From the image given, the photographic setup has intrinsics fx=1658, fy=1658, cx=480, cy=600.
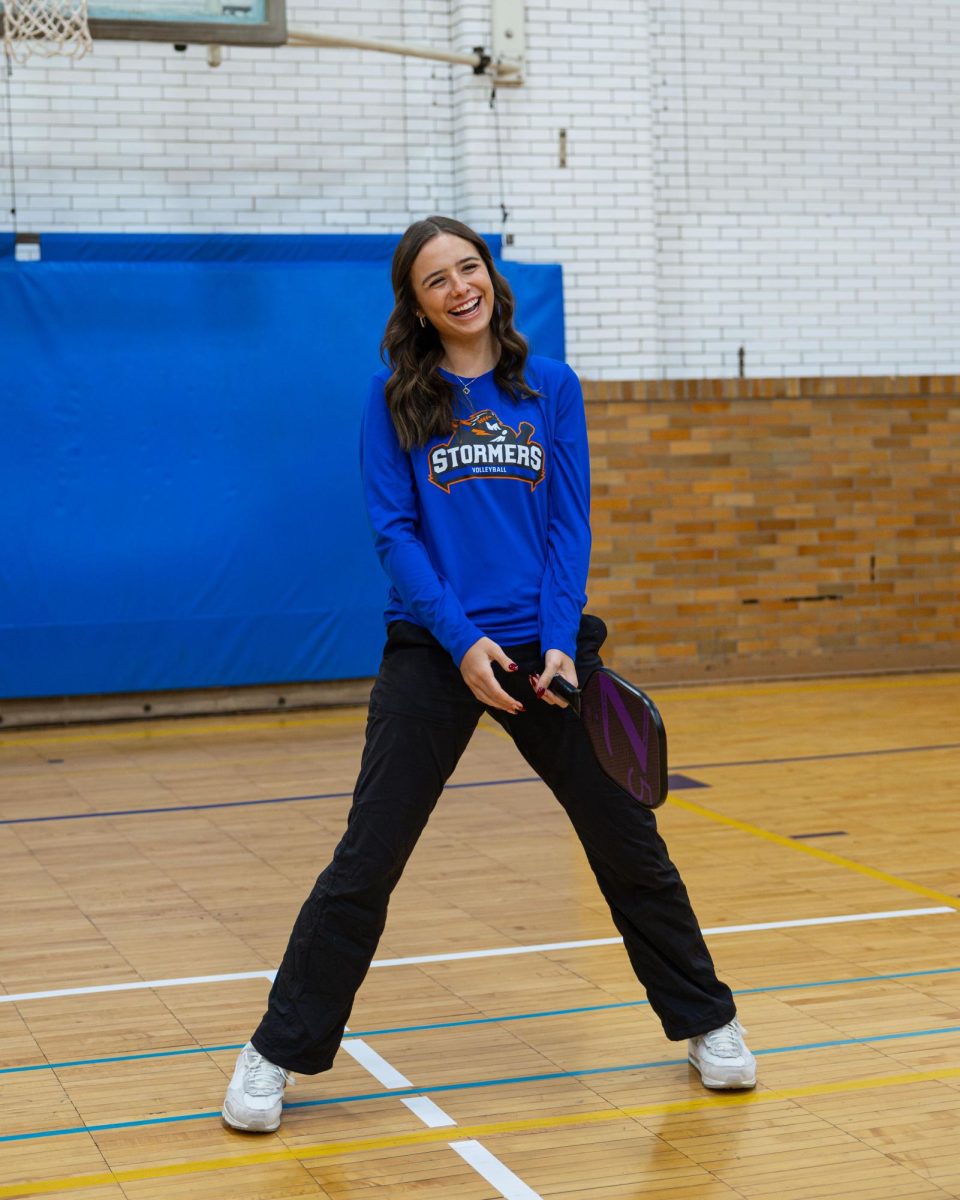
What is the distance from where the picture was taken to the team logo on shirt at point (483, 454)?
3018 mm

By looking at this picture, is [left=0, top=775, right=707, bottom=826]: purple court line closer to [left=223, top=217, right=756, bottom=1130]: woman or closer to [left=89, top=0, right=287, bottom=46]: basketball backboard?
[left=223, top=217, right=756, bottom=1130]: woman

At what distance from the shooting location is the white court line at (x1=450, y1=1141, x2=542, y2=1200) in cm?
272

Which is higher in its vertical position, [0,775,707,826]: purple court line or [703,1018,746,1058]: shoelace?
[703,1018,746,1058]: shoelace

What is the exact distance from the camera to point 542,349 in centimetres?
870

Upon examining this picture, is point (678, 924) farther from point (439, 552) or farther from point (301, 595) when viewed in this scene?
point (301, 595)

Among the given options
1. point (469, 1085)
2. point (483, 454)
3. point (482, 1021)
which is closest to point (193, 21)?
point (483, 454)

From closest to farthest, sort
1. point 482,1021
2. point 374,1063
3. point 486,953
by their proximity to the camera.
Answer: point 374,1063
point 482,1021
point 486,953

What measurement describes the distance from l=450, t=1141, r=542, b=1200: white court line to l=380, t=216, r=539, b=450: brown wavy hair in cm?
125

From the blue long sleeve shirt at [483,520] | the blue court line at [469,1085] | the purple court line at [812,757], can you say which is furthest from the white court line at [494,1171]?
the purple court line at [812,757]

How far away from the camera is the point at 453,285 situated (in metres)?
3.04

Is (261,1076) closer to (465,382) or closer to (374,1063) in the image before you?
(374,1063)

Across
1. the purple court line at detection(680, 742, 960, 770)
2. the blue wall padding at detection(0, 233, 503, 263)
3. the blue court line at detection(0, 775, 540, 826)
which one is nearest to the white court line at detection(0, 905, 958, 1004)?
the blue court line at detection(0, 775, 540, 826)

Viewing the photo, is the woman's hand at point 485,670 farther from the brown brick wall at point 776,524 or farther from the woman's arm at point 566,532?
the brown brick wall at point 776,524

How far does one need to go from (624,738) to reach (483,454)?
574 mm
